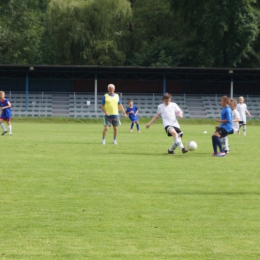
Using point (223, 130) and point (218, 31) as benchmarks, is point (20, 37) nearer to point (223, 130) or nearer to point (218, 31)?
point (218, 31)

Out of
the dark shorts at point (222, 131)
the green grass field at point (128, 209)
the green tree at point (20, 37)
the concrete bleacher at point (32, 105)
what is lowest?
the concrete bleacher at point (32, 105)

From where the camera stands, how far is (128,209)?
9.13 meters

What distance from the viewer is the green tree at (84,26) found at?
59.2m

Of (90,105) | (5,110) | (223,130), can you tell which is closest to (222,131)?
(223,130)

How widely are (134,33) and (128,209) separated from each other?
62.8m

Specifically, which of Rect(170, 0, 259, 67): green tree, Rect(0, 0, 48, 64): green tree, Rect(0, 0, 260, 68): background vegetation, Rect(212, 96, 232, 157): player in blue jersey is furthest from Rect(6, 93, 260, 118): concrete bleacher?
Rect(212, 96, 232, 157): player in blue jersey

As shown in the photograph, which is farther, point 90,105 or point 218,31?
point 218,31

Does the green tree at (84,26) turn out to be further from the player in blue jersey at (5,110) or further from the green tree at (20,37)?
the player in blue jersey at (5,110)

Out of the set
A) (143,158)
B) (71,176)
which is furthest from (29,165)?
(143,158)

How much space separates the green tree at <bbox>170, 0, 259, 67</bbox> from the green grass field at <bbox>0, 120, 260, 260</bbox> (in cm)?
4437

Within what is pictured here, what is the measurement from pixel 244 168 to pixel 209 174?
1.65 m

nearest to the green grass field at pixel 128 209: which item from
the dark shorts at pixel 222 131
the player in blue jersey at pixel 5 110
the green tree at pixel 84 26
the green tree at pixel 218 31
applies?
the dark shorts at pixel 222 131

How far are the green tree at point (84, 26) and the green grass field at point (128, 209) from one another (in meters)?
44.0

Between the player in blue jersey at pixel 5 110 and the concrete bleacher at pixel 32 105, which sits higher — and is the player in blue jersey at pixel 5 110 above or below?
above
